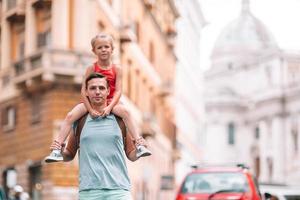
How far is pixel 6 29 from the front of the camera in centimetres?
3766

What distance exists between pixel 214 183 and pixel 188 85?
56.5 metres

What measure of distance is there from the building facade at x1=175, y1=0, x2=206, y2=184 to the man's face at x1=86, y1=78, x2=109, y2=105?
54.7m

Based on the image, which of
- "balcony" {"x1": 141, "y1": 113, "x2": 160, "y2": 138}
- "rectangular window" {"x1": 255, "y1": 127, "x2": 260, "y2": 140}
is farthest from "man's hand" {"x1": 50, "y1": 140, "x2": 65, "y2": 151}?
"rectangular window" {"x1": 255, "y1": 127, "x2": 260, "y2": 140}

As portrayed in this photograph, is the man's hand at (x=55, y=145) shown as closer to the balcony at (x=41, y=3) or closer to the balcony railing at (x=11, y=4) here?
the balcony at (x=41, y=3)

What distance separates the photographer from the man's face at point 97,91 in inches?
284

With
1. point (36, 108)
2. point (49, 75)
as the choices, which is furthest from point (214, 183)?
point (36, 108)

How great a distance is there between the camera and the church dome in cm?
13288

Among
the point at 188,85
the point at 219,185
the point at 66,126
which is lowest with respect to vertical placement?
the point at 219,185

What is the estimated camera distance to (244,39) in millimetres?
135000

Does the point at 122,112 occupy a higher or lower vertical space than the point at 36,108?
lower

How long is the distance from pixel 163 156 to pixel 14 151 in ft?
57.8

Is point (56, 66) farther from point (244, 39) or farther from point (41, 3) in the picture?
point (244, 39)

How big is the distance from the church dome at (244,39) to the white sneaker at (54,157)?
12277cm

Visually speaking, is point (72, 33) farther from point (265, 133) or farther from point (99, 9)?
point (265, 133)
